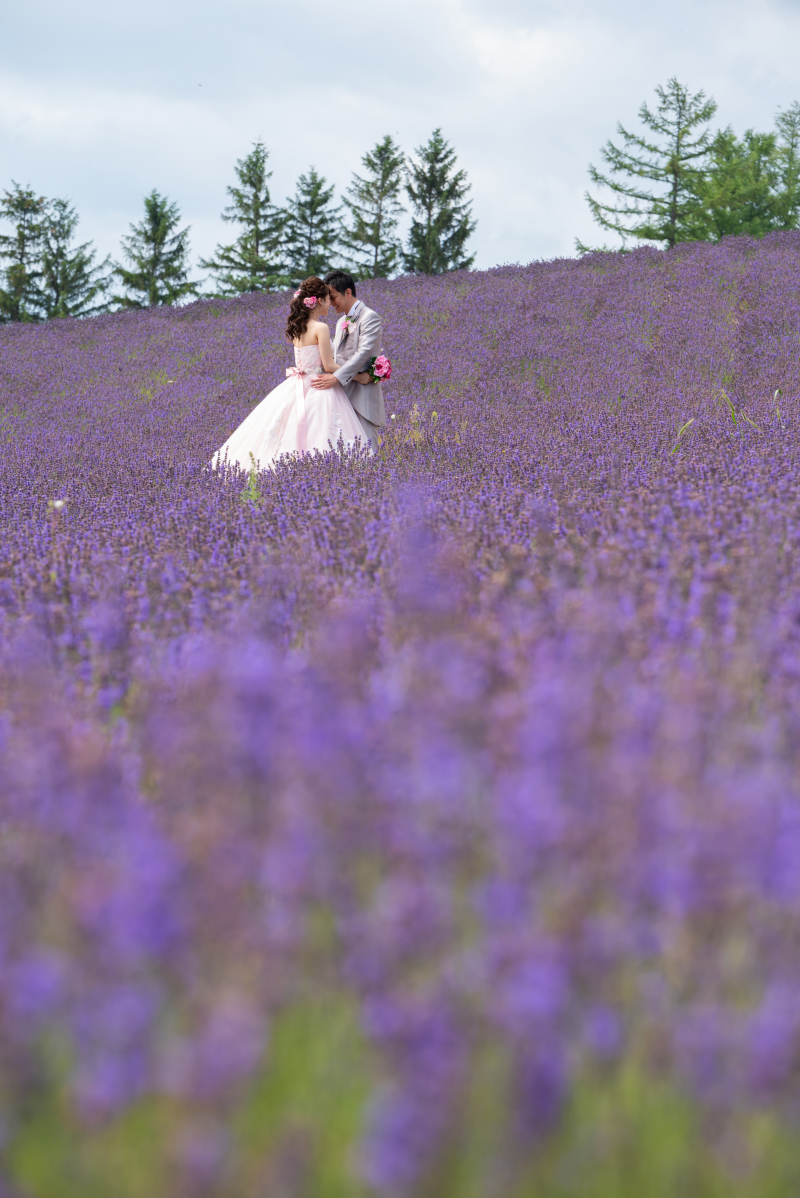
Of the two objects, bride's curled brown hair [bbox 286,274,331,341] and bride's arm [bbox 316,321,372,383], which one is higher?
bride's curled brown hair [bbox 286,274,331,341]

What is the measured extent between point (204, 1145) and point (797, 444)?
5.56 metres

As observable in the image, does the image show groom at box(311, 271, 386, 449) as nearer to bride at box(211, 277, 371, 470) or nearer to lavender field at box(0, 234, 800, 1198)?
bride at box(211, 277, 371, 470)

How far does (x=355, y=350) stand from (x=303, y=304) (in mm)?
538

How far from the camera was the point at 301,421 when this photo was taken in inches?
317

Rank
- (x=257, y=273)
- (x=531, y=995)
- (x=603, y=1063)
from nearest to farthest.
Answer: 1. (x=531, y=995)
2. (x=603, y=1063)
3. (x=257, y=273)

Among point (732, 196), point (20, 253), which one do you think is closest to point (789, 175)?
point (732, 196)

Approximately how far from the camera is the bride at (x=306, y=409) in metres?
7.93

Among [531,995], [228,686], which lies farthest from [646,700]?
[531,995]

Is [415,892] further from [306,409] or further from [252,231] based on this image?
[252,231]

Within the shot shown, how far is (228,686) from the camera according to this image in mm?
1638

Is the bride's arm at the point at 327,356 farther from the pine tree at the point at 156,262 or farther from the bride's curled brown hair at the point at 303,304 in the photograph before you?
the pine tree at the point at 156,262

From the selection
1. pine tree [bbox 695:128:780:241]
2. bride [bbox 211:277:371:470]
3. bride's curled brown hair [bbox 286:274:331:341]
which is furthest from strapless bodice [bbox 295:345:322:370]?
pine tree [bbox 695:128:780:241]

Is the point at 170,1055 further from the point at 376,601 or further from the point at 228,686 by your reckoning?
the point at 376,601

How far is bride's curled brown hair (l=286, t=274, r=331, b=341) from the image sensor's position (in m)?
7.68
